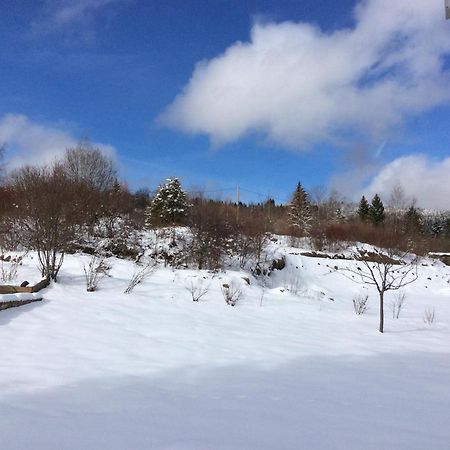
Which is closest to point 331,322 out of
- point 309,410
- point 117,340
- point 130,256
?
point 117,340

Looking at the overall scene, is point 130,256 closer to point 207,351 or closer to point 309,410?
point 207,351

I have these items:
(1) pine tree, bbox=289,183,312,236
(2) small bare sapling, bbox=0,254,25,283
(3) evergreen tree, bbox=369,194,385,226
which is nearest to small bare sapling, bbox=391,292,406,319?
(2) small bare sapling, bbox=0,254,25,283

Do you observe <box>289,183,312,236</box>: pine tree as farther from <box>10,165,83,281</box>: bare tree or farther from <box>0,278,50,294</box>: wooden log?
<box>0,278,50,294</box>: wooden log

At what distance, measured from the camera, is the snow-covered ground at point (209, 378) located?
282 cm

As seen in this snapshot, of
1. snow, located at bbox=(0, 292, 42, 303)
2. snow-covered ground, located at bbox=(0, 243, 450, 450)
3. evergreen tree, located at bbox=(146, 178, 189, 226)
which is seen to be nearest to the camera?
snow-covered ground, located at bbox=(0, 243, 450, 450)

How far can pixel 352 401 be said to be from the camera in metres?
3.75

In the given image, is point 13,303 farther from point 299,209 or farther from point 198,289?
point 299,209

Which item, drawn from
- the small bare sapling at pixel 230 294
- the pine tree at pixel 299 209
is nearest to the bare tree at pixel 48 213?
the small bare sapling at pixel 230 294

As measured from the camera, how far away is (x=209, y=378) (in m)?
4.31

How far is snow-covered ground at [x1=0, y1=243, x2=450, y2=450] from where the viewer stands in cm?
282

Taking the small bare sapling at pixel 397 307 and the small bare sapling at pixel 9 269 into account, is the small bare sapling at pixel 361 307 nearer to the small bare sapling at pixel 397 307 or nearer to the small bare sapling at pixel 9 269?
the small bare sapling at pixel 397 307

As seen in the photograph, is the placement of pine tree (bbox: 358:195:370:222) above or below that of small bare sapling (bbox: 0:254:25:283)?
above

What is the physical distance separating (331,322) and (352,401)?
5.28 m

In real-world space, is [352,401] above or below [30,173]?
below
